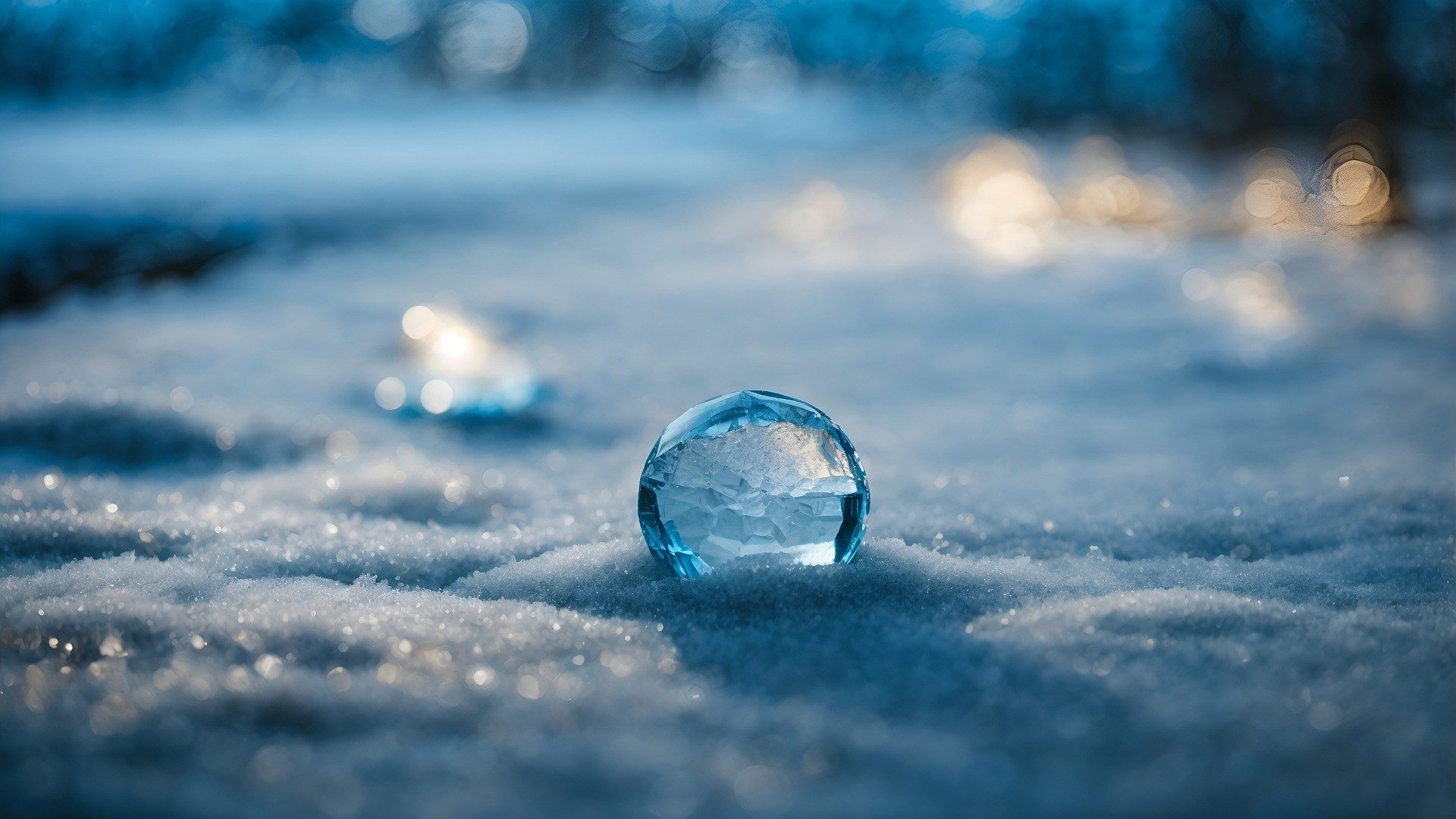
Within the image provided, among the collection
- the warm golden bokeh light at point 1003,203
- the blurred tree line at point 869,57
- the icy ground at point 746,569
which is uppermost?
the blurred tree line at point 869,57

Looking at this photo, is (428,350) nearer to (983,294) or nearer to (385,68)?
(983,294)

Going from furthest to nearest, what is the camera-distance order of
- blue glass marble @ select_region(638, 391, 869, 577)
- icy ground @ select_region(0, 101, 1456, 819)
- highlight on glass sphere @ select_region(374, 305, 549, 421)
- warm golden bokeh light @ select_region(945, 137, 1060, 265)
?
1. warm golden bokeh light @ select_region(945, 137, 1060, 265)
2. highlight on glass sphere @ select_region(374, 305, 549, 421)
3. blue glass marble @ select_region(638, 391, 869, 577)
4. icy ground @ select_region(0, 101, 1456, 819)

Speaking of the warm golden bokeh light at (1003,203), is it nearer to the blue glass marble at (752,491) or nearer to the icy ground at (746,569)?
the icy ground at (746,569)

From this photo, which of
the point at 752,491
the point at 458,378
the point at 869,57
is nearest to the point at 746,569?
the point at 752,491

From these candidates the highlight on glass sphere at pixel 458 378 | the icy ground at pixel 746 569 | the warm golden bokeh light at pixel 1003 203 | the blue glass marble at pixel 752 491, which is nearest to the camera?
the icy ground at pixel 746 569

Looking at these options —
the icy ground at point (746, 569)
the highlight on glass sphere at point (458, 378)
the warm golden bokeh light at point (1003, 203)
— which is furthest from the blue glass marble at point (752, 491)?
the warm golden bokeh light at point (1003, 203)

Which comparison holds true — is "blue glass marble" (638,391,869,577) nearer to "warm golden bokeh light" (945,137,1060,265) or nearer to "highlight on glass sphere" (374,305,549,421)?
"highlight on glass sphere" (374,305,549,421)

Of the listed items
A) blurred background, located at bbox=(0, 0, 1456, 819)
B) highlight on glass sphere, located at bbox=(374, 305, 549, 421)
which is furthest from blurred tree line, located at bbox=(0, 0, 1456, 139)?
highlight on glass sphere, located at bbox=(374, 305, 549, 421)

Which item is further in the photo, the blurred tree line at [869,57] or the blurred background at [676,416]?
the blurred tree line at [869,57]
